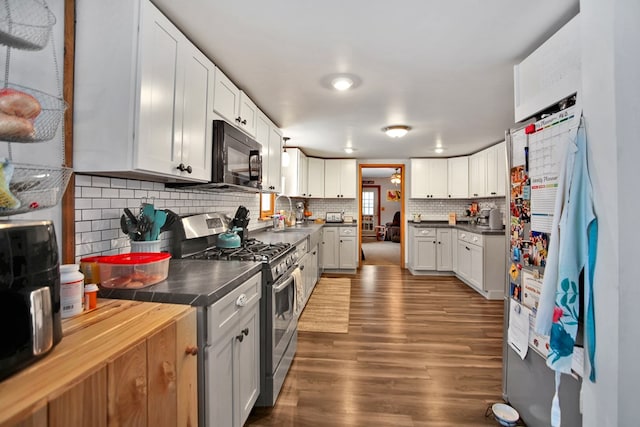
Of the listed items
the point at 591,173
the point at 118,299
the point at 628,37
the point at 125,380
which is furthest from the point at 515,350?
the point at 118,299

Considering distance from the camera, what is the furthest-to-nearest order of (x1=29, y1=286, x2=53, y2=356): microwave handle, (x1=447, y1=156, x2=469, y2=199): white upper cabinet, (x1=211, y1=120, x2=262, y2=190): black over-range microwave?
(x1=447, y1=156, x2=469, y2=199): white upper cabinet
(x1=211, y1=120, x2=262, y2=190): black over-range microwave
(x1=29, y1=286, x2=53, y2=356): microwave handle

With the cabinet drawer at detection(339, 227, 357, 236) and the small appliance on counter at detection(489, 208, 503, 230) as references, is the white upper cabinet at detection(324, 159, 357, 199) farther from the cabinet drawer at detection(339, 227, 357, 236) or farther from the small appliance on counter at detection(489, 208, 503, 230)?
the small appliance on counter at detection(489, 208, 503, 230)

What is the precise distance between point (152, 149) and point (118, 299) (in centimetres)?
69

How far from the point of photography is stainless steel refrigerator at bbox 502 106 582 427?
4.56ft

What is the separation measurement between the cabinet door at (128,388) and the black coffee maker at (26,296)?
6.8 inches

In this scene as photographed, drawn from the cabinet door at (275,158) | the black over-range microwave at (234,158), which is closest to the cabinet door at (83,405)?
the black over-range microwave at (234,158)

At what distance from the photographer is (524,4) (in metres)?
1.48

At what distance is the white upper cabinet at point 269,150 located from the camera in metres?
3.05

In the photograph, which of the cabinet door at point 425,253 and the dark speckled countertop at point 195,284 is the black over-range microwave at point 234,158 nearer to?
the dark speckled countertop at point 195,284

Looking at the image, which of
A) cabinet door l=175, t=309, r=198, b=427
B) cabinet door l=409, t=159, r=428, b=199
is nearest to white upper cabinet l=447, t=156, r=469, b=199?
cabinet door l=409, t=159, r=428, b=199

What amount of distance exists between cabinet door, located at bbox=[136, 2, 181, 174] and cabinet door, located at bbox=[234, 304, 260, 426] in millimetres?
908

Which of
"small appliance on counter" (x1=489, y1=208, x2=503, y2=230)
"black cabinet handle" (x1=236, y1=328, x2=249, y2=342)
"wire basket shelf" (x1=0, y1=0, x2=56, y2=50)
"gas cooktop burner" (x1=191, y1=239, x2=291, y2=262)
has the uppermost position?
"wire basket shelf" (x1=0, y1=0, x2=56, y2=50)

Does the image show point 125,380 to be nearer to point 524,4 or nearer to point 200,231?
point 200,231

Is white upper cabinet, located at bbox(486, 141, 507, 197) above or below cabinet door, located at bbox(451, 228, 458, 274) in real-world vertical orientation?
above
